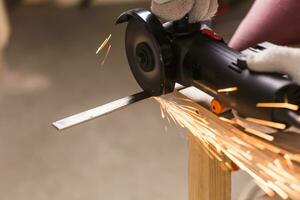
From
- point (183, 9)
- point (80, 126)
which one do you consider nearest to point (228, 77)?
point (183, 9)

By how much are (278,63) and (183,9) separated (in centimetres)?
18

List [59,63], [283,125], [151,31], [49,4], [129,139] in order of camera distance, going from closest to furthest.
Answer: [283,125] → [151,31] → [129,139] → [59,63] → [49,4]

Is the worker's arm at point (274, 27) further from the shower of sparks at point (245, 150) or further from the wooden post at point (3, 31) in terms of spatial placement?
the wooden post at point (3, 31)

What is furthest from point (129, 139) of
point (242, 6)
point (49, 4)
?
point (49, 4)

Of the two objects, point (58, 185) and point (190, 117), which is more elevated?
point (190, 117)

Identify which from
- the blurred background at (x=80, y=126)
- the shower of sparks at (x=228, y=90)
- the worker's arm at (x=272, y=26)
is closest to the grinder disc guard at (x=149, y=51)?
the shower of sparks at (x=228, y=90)

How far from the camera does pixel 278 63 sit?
0.75 metres

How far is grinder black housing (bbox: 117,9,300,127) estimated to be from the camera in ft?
2.40

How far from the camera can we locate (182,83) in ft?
2.89

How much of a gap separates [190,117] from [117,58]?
4.97 feet

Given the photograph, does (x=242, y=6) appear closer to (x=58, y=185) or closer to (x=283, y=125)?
(x=58, y=185)

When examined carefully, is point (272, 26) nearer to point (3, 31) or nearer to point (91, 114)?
point (91, 114)

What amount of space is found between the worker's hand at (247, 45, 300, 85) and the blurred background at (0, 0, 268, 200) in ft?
2.15

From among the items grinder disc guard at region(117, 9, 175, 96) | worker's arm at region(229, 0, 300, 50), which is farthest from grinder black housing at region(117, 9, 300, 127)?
worker's arm at region(229, 0, 300, 50)
